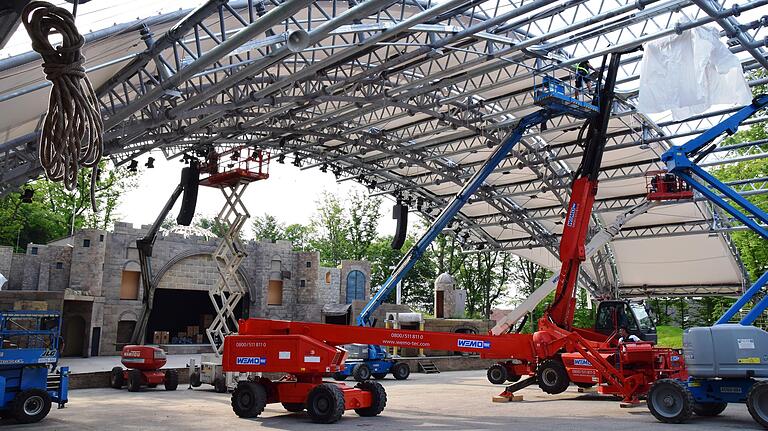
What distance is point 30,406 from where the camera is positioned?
12.3m

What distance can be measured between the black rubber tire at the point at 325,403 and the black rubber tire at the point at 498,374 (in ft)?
30.5

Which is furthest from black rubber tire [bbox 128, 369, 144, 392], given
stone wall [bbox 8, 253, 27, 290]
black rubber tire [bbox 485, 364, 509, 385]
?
stone wall [bbox 8, 253, 27, 290]

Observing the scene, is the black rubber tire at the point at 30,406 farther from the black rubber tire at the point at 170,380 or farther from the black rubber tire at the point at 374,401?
the black rubber tire at the point at 170,380

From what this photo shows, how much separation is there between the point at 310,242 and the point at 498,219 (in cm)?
3302

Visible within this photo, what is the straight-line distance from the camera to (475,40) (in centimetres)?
1892

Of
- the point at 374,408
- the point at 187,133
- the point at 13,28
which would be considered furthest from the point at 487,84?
the point at 13,28

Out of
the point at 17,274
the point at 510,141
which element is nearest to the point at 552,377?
the point at 510,141

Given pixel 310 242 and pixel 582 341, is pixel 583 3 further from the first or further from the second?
pixel 310 242

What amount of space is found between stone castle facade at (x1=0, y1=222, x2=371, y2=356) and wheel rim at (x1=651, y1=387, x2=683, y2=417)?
916 inches

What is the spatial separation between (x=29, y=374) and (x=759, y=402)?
42.8 ft

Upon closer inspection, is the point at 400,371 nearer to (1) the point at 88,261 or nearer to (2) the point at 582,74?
(2) the point at 582,74

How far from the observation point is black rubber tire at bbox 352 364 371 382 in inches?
886

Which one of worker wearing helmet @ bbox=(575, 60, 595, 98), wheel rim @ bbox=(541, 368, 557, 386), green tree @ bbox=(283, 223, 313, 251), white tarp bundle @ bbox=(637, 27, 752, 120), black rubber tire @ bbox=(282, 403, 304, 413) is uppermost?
green tree @ bbox=(283, 223, 313, 251)

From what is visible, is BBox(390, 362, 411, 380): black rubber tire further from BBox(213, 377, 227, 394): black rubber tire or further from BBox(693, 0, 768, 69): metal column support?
BBox(693, 0, 768, 69): metal column support
